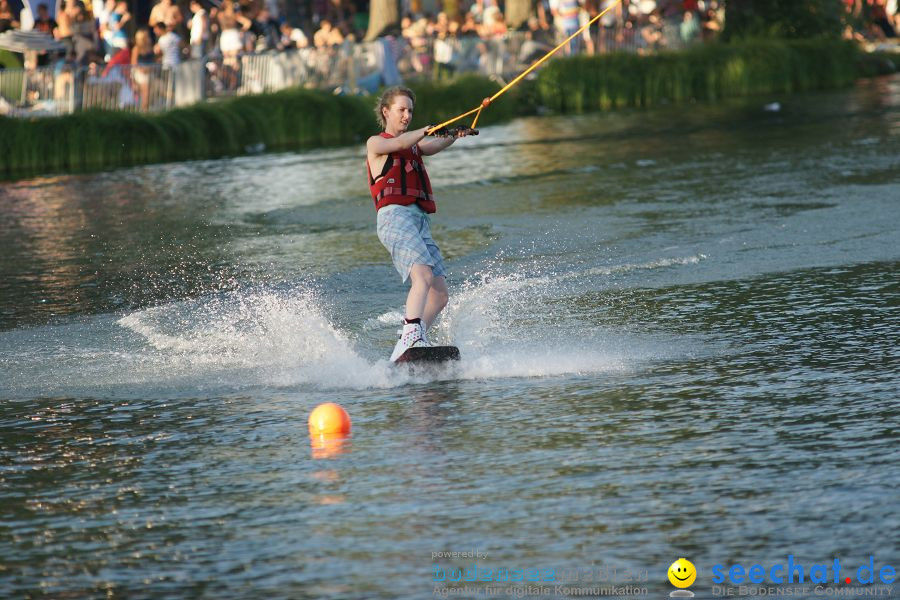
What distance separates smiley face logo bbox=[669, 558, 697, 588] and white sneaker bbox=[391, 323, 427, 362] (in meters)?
3.47

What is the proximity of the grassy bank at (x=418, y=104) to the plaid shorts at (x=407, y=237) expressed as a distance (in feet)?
49.3

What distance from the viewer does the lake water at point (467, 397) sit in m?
5.54

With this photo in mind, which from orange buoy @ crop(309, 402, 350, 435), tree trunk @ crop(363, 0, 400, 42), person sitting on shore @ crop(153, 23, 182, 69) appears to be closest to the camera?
orange buoy @ crop(309, 402, 350, 435)

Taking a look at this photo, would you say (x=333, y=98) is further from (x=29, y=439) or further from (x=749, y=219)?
(x=29, y=439)

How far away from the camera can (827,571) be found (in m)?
5.12

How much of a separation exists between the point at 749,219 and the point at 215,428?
770 centimetres

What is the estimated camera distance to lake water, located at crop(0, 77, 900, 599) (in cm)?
554

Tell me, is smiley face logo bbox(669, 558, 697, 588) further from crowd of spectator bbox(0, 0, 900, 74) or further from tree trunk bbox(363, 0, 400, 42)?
tree trunk bbox(363, 0, 400, 42)

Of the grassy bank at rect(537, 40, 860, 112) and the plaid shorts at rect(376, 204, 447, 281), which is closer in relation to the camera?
the plaid shorts at rect(376, 204, 447, 281)

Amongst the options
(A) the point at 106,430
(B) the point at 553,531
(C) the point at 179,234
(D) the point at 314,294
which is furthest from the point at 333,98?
(B) the point at 553,531

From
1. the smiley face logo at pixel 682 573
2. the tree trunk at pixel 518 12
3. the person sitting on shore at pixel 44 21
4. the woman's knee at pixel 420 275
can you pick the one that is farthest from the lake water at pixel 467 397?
the tree trunk at pixel 518 12

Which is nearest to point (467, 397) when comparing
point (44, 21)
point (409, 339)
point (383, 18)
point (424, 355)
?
point (424, 355)

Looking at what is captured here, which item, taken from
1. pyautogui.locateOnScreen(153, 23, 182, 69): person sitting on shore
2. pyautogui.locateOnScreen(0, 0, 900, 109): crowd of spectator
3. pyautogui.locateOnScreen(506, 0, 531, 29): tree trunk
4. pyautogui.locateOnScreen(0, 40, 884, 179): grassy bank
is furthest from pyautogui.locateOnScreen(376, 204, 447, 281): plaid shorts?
pyautogui.locateOnScreen(506, 0, 531, 29): tree trunk

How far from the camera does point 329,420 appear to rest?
7191 mm
